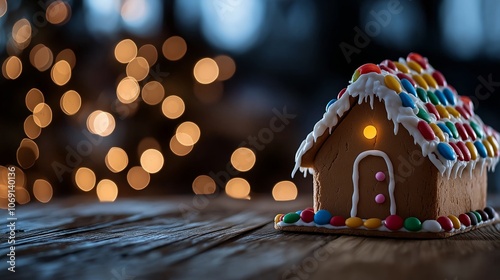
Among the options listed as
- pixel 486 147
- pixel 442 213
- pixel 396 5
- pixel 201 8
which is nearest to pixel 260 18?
pixel 201 8

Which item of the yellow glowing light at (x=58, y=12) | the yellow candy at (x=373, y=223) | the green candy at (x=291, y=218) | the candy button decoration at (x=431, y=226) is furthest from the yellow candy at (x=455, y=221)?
the yellow glowing light at (x=58, y=12)

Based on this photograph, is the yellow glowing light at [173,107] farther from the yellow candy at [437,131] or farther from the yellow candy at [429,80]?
the yellow candy at [437,131]

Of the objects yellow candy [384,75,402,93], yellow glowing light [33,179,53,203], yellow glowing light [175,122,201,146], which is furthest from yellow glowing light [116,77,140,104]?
yellow candy [384,75,402,93]

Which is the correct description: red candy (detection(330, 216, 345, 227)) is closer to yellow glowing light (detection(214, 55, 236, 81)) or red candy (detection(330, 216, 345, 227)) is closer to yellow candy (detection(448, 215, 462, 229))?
yellow candy (detection(448, 215, 462, 229))

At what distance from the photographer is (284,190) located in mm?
4316

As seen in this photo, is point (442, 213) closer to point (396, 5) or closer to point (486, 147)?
point (486, 147)

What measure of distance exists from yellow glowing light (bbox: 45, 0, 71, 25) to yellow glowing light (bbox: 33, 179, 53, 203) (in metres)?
1.10

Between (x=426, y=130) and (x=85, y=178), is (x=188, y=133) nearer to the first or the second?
(x=85, y=178)

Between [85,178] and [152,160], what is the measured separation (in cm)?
48

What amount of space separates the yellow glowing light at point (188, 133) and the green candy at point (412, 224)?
8.73 feet

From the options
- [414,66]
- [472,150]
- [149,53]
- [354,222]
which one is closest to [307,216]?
[354,222]

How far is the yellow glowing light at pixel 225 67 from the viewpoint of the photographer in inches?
171

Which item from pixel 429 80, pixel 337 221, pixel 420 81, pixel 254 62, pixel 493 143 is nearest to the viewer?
pixel 337 221

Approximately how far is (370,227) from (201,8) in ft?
9.66
